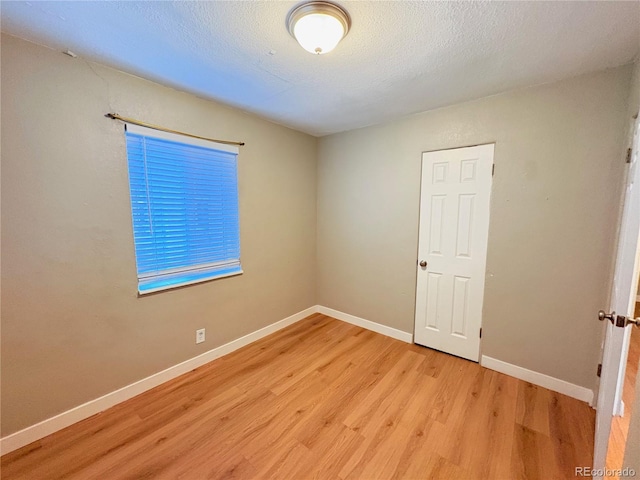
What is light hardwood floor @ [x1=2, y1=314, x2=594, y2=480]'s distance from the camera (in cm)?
142

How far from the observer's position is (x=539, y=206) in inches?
78.2

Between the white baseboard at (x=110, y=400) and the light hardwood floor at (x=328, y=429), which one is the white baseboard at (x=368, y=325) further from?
the white baseboard at (x=110, y=400)

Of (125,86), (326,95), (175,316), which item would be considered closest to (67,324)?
(175,316)

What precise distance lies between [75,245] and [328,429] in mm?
2014

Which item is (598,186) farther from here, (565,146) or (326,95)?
(326,95)

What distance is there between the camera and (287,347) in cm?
267

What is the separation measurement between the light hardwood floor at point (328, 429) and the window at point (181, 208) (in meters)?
0.89

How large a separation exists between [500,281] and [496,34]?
1761 millimetres

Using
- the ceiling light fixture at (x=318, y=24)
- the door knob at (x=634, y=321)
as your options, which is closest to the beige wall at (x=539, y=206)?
the door knob at (x=634, y=321)

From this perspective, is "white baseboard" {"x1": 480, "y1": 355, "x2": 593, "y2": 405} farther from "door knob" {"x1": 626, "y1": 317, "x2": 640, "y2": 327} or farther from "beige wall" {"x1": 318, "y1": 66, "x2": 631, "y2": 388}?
"door knob" {"x1": 626, "y1": 317, "x2": 640, "y2": 327}

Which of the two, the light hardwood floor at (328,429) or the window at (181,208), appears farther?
the window at (181,208)

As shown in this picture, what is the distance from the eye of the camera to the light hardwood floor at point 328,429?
1.42 m

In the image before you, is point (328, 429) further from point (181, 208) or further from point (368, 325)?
point (181, 208)

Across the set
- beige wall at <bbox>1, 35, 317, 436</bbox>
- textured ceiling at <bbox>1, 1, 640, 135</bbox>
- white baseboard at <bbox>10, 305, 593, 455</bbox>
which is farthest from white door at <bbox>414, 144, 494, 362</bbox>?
beige wall at <bbox>1, 35, 317, 436</bbox>
